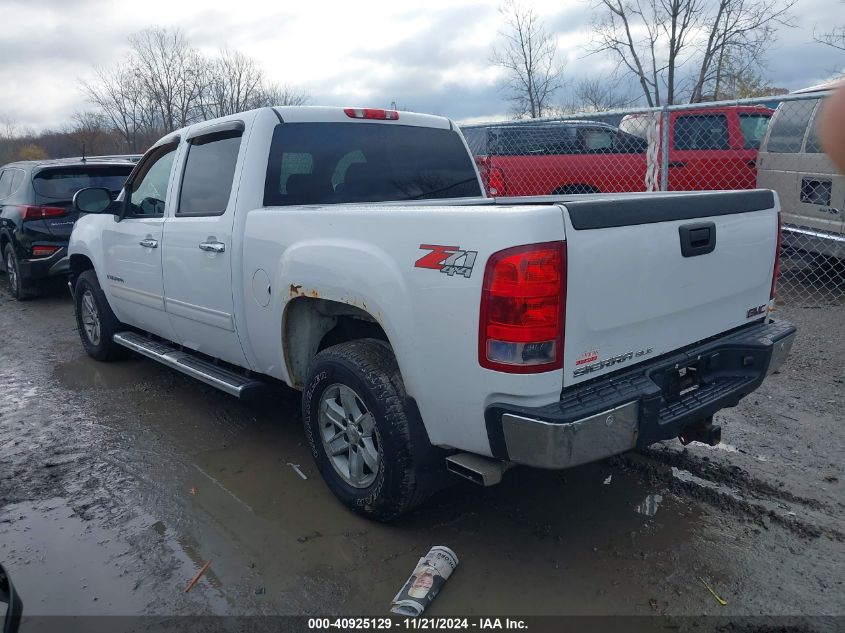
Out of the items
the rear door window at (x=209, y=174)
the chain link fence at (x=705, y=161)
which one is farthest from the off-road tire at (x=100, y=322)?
the chain link fence at (x=705, y=161)

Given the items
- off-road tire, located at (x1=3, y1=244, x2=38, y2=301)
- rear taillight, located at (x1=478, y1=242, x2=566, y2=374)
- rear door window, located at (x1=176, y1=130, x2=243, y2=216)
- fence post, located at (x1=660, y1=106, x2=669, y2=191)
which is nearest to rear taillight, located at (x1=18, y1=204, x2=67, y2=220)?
off-road tire, located at (x1=3, y1=244, x2=38, y2=301)

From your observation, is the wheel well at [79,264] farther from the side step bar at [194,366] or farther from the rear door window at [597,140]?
the rear door window at [597,140]

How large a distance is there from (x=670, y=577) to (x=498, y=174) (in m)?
7.82

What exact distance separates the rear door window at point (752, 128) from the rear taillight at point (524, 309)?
313 inches

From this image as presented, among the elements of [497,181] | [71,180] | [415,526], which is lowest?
[415,526]

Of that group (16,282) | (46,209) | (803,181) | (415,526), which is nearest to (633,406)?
(415,526)

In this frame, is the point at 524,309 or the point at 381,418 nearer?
the point at 524,309

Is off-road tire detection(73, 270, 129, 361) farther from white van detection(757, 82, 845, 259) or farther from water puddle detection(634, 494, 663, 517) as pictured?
white van detection(757, 82, 845, 259)

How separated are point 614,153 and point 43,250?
7798mm

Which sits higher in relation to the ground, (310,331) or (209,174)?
(209,174)

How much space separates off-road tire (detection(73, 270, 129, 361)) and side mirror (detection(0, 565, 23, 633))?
152 inches

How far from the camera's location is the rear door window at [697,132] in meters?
8.81

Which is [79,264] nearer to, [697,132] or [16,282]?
[16,282]

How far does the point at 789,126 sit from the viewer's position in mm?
7770
